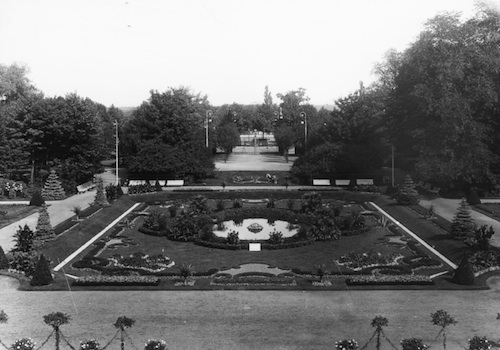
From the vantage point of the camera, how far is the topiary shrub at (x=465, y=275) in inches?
1086

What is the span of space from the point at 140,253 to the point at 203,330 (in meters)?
12.9

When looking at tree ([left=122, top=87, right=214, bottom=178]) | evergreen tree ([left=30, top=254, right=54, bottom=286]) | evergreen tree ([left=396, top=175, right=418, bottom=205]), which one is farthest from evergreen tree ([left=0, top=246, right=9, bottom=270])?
tree ([left=122, top=87, right=214, bottom=178])

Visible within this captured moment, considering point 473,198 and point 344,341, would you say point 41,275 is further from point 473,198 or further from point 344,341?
point 473,198

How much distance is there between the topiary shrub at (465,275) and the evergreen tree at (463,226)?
341 inches

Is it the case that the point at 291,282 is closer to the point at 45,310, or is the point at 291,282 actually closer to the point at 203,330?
the point at 203,330

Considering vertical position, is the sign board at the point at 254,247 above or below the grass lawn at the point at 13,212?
below

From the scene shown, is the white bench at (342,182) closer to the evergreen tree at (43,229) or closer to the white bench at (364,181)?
the white bench at (364,181)

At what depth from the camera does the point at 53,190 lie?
55.7m

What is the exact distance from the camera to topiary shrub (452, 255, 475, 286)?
2758cm

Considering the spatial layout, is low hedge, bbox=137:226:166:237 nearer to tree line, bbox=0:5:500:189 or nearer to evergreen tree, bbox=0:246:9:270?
evergreen tree, bbox=0:246:9:270

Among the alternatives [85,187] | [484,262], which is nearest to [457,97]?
[484,262]

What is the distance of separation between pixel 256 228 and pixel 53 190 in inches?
983

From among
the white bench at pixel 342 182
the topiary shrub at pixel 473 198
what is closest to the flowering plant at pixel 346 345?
the topiary shrub at pixel 473 198

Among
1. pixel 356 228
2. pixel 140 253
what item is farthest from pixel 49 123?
pixel 356 228
